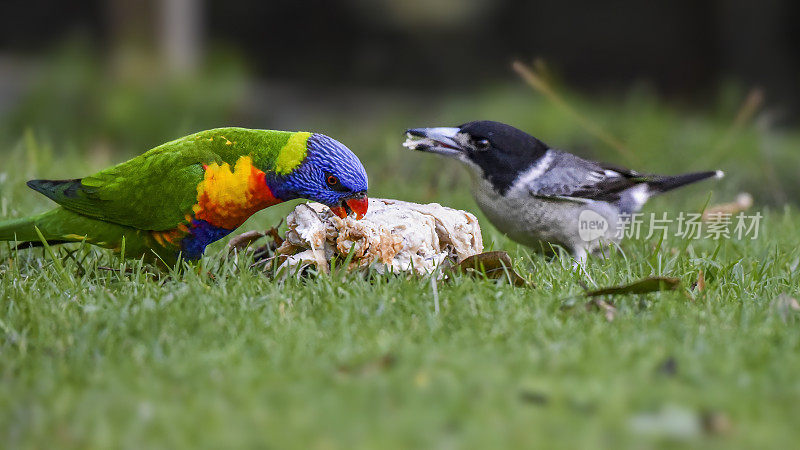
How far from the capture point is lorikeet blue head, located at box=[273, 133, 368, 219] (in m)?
2.96

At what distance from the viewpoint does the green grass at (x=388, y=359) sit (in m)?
1.68

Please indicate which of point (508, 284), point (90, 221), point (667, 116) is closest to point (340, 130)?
point (667, 116)

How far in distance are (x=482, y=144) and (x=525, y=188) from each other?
26cm

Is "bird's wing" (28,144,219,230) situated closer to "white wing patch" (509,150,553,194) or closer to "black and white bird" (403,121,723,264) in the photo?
"black and white bird" (403,121,723,264)

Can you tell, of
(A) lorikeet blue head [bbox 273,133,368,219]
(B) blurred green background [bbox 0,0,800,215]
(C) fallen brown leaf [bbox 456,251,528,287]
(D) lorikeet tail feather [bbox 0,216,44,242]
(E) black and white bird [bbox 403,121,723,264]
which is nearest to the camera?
(C) fallen brown leaf [bbox 456,251,528,287]

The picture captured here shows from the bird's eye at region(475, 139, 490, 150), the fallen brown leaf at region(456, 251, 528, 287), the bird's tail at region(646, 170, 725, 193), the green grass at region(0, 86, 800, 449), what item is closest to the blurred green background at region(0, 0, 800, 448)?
the green grass at region(0, 86, 800, 449)

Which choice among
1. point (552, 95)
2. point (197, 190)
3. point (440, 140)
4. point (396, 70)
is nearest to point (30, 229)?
point (197, 190)

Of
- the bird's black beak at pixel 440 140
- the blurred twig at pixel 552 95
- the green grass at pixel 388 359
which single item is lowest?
the green grass at pixel 388 359

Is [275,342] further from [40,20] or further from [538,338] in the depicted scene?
[40,20]

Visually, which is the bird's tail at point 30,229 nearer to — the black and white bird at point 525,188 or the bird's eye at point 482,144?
the black and white bird at point 525,188

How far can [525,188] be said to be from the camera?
350 cm


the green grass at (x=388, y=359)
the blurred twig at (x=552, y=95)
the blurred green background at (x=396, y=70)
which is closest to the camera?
the green grass at (x=388, y=359)

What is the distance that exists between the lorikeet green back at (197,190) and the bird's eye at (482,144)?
0.69m

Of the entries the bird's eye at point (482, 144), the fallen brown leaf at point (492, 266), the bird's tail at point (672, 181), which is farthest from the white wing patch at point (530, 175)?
the fallen brown leaf at point (492, 266)
